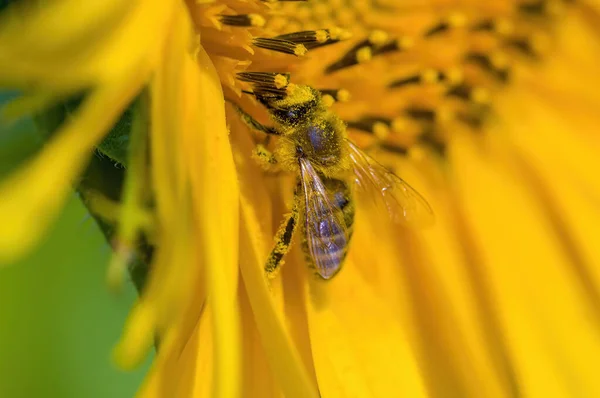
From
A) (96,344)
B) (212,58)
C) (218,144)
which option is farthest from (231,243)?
(96,344)

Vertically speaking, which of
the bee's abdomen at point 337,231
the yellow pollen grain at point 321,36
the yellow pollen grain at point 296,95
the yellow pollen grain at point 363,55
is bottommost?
the bee's abdomen at point 337,231

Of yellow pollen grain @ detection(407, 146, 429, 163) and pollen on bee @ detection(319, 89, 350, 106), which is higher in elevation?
pollen on bee @ detection(319, 89, 350, 106)

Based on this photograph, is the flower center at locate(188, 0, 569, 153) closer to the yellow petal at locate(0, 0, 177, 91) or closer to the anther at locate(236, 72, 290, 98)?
the anther at locate(236, 72, 290, 98)

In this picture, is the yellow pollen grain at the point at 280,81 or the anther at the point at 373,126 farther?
the anther at the point at 373,126

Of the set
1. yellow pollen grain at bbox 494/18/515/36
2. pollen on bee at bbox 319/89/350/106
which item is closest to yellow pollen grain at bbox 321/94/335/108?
pollen on bee at bbox 319/89/350/106

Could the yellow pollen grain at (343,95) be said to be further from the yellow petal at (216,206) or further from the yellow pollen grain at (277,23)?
the yellow petal at (216,206)

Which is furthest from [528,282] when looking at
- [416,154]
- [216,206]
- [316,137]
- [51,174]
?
[51,174]

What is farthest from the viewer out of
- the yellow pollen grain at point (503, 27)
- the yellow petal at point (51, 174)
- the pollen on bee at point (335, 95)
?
the yellow pollen grain at point (503, 27)

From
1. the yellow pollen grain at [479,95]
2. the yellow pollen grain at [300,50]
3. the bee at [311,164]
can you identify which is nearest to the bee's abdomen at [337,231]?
the bee at [311,164]
